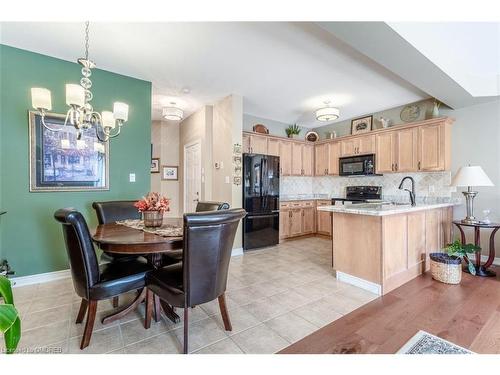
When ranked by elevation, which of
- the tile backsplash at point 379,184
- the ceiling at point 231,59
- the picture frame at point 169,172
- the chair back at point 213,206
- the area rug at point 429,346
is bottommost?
the area rug at point 429,346

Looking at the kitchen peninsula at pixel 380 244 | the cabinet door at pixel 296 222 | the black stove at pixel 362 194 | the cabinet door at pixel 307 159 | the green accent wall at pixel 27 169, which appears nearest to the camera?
the kitchen peninsula at pixel 380 244

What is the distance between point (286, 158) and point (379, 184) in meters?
2.03

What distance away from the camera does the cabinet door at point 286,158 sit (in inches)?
203

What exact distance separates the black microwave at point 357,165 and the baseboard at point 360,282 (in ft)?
8.50

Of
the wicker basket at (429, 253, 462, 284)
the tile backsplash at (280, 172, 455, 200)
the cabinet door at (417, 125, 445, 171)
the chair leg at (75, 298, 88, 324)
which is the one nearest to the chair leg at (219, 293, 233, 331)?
the chair leg at (75, 298, 88, 324)

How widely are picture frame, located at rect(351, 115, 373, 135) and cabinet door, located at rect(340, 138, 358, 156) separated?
0.84ft

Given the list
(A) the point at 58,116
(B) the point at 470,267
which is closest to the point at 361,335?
(B) the point at 470,267

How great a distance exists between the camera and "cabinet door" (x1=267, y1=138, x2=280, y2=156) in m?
4.93

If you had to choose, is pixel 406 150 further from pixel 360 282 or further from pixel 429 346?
pixel 429 346

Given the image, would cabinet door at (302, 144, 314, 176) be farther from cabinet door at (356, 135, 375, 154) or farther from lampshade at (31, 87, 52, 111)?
lampshade at (31, 87, 52, 111)

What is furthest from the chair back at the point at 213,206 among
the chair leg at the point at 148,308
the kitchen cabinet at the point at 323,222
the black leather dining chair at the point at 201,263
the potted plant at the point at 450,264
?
the kitchen cabinet at the point at 323,222

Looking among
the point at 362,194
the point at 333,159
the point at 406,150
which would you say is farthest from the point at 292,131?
the point at 406,150

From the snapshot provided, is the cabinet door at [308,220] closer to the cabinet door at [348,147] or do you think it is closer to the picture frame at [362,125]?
the cabinet door at [348,147]
